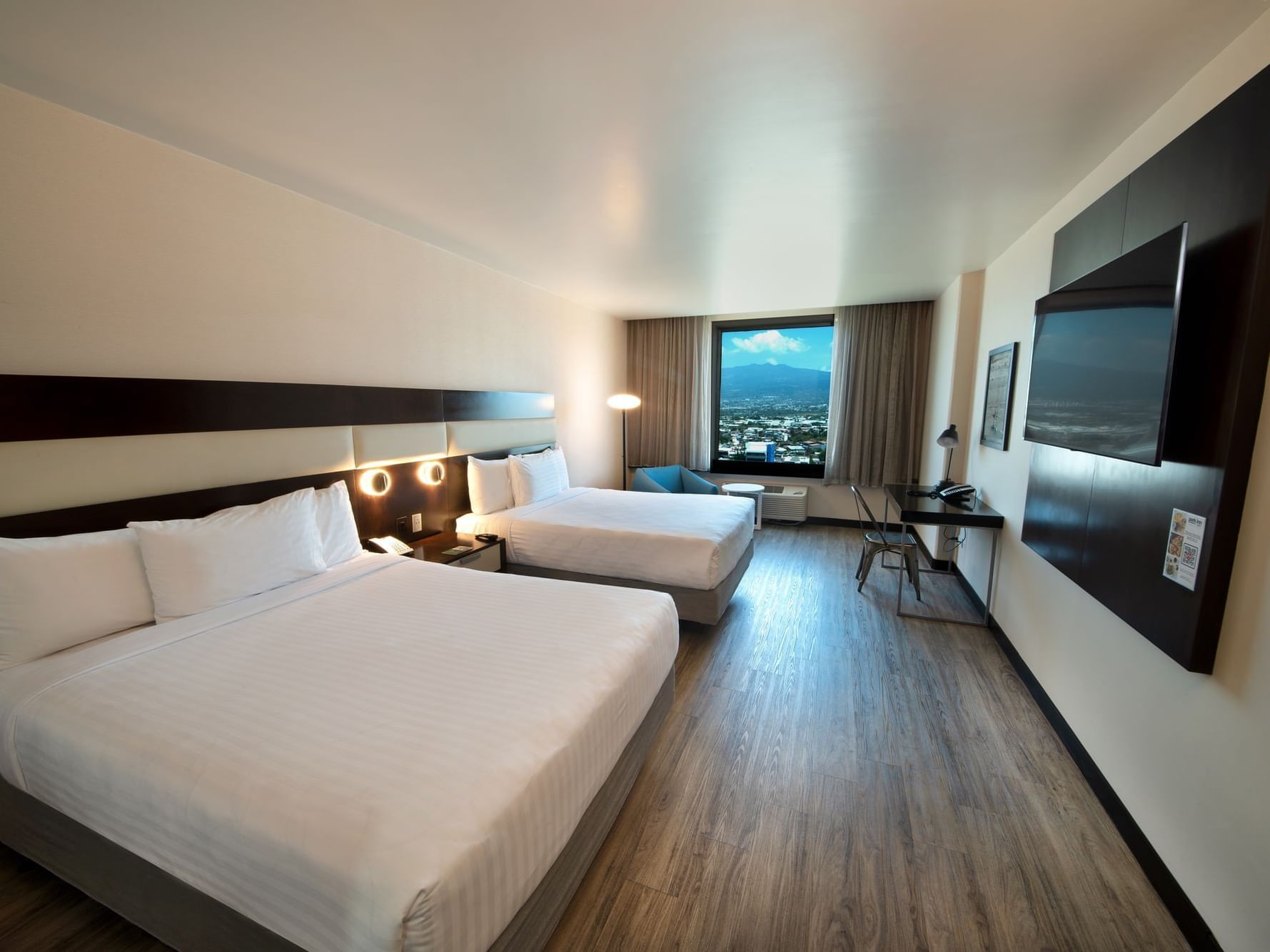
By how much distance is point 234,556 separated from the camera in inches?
78.3

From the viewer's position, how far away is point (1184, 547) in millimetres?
1422

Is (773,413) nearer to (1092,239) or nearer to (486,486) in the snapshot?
(486,486)

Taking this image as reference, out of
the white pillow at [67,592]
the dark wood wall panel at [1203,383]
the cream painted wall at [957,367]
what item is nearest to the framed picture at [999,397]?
the cream painted wall at [957,367]

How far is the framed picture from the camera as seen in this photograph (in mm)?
2951

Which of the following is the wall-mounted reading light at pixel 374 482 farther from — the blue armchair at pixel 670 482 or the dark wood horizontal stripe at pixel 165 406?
the blue armchair at pixel 670 482

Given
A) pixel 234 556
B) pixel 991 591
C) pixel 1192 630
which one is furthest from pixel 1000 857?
pixel 234 556

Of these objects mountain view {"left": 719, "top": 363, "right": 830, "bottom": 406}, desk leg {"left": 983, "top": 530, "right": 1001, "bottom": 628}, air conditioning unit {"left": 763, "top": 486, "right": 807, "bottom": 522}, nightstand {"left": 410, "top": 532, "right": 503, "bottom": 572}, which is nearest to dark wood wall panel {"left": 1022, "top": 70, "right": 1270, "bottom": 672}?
desk leg {"left": 983, "top": 530, "right": 1001, "bottom": 628}

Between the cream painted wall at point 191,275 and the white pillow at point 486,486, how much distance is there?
60 centimetres

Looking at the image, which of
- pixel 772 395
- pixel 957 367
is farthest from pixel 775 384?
pixel 957 367

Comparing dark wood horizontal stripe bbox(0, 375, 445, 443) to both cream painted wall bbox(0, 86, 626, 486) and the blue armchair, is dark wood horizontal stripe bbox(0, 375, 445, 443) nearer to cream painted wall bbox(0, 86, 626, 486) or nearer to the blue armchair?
cream painted wall bbox(0, 86, 626, 486)

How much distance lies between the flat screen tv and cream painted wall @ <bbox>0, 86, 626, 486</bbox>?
340cm

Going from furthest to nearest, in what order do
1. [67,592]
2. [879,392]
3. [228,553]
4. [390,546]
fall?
[879,392], [390,546], [228,553], [67,592]

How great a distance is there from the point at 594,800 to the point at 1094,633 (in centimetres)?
203

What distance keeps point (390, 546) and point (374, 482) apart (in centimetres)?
40
